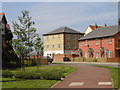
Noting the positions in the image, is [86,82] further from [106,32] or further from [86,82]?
[106,32]

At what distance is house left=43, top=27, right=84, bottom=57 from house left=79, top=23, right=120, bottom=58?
12.2 meters

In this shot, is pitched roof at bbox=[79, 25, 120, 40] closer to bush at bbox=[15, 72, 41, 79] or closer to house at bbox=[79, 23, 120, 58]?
house at bbox=[79, 23, 120, 58]

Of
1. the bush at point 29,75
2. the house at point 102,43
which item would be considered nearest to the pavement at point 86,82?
the bush at point 29,75

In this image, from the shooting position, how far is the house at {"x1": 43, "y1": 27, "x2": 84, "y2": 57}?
2852 inches

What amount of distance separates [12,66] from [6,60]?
2194 mm

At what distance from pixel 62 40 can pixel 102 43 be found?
69.6ft

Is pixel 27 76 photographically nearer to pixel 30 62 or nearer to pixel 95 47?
pixel 30 62

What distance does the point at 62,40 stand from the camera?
72.1m

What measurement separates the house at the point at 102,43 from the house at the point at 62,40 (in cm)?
1216

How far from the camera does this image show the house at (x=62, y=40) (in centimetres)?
7244

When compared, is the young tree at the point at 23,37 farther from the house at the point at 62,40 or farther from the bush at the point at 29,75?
the house at the point at 62,40

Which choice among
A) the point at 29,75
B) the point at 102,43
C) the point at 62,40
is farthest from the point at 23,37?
the point at 62,40

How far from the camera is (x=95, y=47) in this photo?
5466 cm

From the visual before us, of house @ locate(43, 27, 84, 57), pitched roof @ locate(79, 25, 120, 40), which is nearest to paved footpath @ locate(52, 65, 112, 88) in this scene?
pitched roof @ locate(79, 25, 120, 40)
